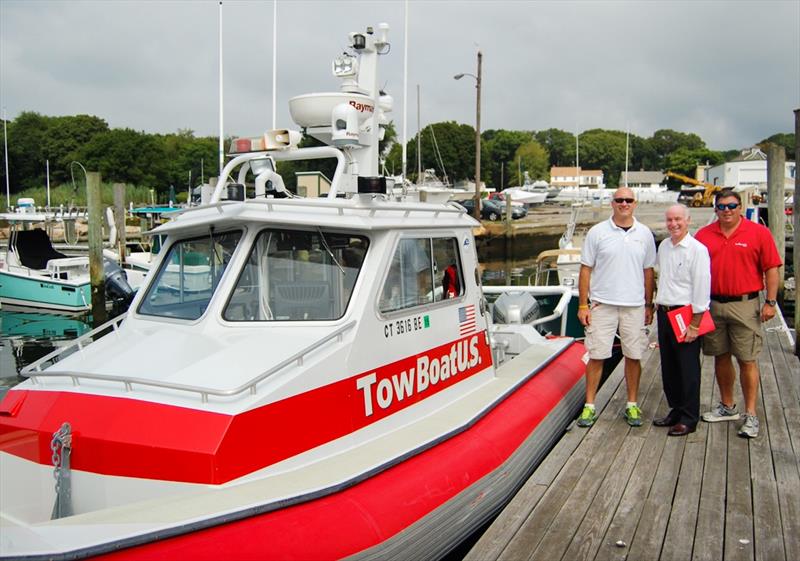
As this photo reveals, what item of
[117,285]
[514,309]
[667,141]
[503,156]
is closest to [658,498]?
[514,309]

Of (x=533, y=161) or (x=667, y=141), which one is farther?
(x=667, y=141)

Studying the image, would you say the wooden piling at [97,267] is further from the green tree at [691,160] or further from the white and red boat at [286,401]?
the green tree at [691,160]

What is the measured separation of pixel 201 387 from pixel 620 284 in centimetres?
288

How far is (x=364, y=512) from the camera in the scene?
3311 mm

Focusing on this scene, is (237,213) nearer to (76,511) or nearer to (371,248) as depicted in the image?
(371,248)

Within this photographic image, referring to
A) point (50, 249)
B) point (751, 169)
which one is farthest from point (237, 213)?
point (751, 169)

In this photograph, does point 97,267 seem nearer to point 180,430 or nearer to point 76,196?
point 180,430

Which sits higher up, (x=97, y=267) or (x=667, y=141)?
(x=667, y=141)

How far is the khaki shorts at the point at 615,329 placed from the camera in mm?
4770

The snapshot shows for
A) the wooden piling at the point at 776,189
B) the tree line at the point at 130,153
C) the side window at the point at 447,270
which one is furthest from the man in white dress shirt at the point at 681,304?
the tree line at the point at 130,153

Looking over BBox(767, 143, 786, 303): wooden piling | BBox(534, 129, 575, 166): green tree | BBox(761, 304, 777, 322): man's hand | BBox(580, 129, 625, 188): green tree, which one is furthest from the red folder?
BBox(534, 129, 575, 166): green tree

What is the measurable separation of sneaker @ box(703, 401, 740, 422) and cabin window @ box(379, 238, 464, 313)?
199 cm

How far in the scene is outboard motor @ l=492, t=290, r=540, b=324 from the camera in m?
8.09

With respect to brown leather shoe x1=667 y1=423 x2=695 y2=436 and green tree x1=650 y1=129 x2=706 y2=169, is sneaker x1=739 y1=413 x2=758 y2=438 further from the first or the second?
green tree x1=650 y1=129 x2=706 y2=169
